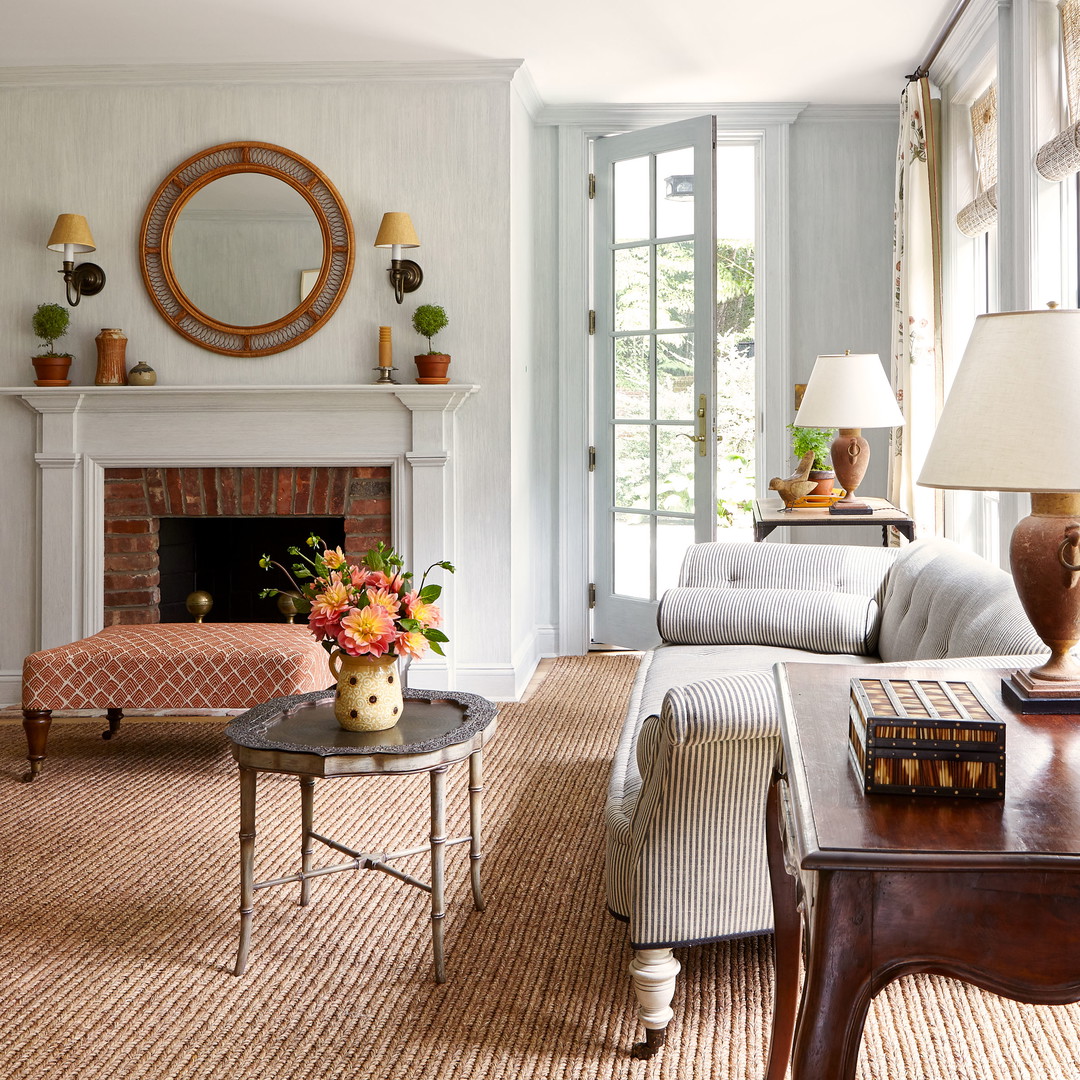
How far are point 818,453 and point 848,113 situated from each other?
70.4 inches

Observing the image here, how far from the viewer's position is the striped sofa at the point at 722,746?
72.1 inches

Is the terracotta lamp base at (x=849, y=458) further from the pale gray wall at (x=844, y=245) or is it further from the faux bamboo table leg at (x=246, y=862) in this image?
the faux bamboo table leg at (x=246, y=862)

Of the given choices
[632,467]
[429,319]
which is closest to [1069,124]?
[429,319]

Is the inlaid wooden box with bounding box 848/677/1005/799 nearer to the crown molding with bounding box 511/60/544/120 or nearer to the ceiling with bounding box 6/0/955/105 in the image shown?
the ceiling with bounding box 6/0/955/105

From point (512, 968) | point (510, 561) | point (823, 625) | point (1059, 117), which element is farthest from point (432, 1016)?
point (1059, 117)

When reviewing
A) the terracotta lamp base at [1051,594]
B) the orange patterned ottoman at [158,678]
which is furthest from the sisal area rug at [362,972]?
the terracotta lamp base at [1051,594]

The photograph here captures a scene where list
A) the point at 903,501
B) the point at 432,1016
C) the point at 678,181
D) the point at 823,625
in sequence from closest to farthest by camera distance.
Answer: the point at 432,1016 < the point at 823,625 < the point at 903,501 < the point at 678,181

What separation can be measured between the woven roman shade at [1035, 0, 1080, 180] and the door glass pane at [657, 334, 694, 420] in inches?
77.7

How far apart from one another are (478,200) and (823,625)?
7.58 feet

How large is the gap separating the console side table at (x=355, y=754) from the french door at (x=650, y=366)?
9.02 feet

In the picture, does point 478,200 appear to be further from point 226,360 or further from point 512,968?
point 512,968

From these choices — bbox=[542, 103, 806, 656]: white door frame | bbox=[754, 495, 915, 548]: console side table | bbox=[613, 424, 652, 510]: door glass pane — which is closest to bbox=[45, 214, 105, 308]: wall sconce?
bbox=[542, 103, 806, 656]: white door frame

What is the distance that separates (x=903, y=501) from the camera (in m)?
4.48

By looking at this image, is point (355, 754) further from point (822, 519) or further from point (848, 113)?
point (848, 113)
